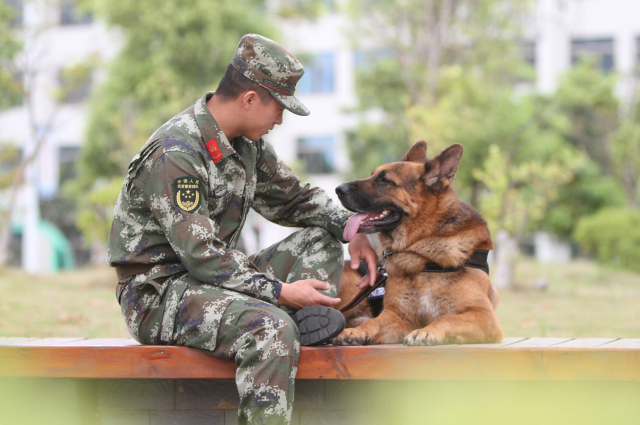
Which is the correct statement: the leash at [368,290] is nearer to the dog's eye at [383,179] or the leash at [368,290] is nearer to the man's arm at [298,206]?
the man's arm at [298,206]

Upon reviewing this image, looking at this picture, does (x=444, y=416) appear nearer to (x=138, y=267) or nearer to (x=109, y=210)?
(x=138, y=267)

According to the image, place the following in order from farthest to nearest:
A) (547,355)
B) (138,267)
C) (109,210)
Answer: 1. (109,210)
2. (138,267)
3. (547,355)

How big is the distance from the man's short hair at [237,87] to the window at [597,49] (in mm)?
27453

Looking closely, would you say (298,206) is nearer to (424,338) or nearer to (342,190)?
(342,190)

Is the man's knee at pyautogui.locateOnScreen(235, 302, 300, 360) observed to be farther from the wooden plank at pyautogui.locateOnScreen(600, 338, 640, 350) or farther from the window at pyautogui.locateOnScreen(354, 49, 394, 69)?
the window at pyautogui.locateOnScreen(354, 49, 394, 69)

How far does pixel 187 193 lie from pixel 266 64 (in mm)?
703

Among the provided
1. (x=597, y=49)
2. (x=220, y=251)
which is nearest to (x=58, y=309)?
(x=220, y=251)

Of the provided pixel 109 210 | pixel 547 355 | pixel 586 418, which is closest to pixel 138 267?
pixel 547 355

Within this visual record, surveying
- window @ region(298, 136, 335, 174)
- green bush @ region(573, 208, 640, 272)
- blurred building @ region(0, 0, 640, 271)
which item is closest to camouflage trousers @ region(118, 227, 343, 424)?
green bush @ region(573, 208, 640, 272)

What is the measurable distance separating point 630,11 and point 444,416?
94.3ft

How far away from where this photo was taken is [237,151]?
3.09 meters

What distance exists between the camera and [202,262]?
8.53 ft

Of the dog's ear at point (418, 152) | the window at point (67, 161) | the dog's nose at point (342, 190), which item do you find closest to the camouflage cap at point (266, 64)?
the dog's nose at point (342, 190)

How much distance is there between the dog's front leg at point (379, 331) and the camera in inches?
115
